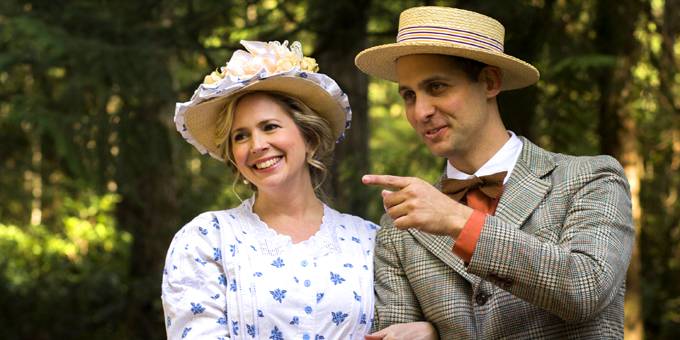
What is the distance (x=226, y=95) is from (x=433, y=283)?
33.5 inches

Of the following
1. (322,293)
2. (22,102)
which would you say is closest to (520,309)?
(322,293)

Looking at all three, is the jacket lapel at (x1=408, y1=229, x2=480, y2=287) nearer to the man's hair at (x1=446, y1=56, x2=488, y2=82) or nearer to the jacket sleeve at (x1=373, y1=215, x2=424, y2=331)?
the jacket sleeve at (x1=373, y1=215, x2=424, y2=331)

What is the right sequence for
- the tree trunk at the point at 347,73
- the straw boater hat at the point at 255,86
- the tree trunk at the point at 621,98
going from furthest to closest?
the tree trunk at the point at 347,73
the tree trunk at the point at 621,98
the straw boater hat at the point at 255,86

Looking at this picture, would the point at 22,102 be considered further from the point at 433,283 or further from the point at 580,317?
the point at 580,317

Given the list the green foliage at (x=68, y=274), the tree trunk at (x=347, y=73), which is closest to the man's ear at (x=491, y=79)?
the tree trunk at (x=347, y=73)

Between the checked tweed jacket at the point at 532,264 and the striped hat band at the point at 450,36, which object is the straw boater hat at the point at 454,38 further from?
the checked tweed jacket at the point at 532,264

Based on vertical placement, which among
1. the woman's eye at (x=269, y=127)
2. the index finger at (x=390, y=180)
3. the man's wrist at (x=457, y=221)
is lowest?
the man's wrist at (x=457, y=221)

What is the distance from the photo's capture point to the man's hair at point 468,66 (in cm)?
294

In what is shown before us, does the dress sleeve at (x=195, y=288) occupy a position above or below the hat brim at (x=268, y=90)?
below

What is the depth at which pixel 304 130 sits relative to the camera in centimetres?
323

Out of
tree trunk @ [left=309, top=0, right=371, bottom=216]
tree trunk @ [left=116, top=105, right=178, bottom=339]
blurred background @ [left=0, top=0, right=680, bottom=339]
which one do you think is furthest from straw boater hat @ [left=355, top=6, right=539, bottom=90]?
tree trunk @ [left=116, top=105, right=178, bottom=339]

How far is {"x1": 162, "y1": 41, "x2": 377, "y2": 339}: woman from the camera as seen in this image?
9.67 feet

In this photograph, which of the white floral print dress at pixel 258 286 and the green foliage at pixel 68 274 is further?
the green foliage at pixel 68 274

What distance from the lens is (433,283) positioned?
290cm
